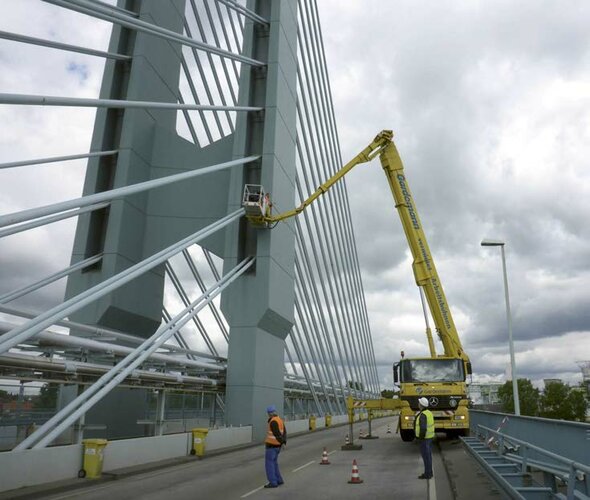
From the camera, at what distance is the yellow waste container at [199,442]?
51.6ft

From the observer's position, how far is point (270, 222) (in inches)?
846

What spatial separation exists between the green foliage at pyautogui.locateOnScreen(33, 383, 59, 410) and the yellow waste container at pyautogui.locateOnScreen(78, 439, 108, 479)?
77.3 inches

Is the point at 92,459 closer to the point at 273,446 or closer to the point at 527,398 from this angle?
the point at 273,446

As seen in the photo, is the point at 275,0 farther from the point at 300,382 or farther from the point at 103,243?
the point at 300,382

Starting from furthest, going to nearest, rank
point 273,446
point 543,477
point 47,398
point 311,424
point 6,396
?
point 311,424
point 47,398
point 6,396
point 273,446
point 543,477

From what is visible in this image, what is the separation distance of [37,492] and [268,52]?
64.3 ft

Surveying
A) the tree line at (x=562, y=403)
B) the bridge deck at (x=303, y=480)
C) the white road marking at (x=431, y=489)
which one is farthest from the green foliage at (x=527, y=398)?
the white road marking at (x=431, y=489)

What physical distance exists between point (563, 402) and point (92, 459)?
84.6m

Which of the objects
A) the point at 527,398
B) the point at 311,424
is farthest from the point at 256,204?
the point at 527,398

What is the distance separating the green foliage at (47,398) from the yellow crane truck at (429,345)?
9.24 m

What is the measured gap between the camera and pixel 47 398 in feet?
43.8

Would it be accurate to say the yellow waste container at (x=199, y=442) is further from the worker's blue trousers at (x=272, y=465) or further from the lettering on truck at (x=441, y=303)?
the lettering on truck at (x=441, y=303)

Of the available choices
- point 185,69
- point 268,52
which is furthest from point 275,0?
point 185,69

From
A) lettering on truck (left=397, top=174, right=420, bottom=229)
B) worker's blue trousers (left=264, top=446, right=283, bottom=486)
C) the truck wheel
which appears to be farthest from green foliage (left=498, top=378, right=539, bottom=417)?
worker's blue trousers (left=264, top=446, right=283, bottom=486)
